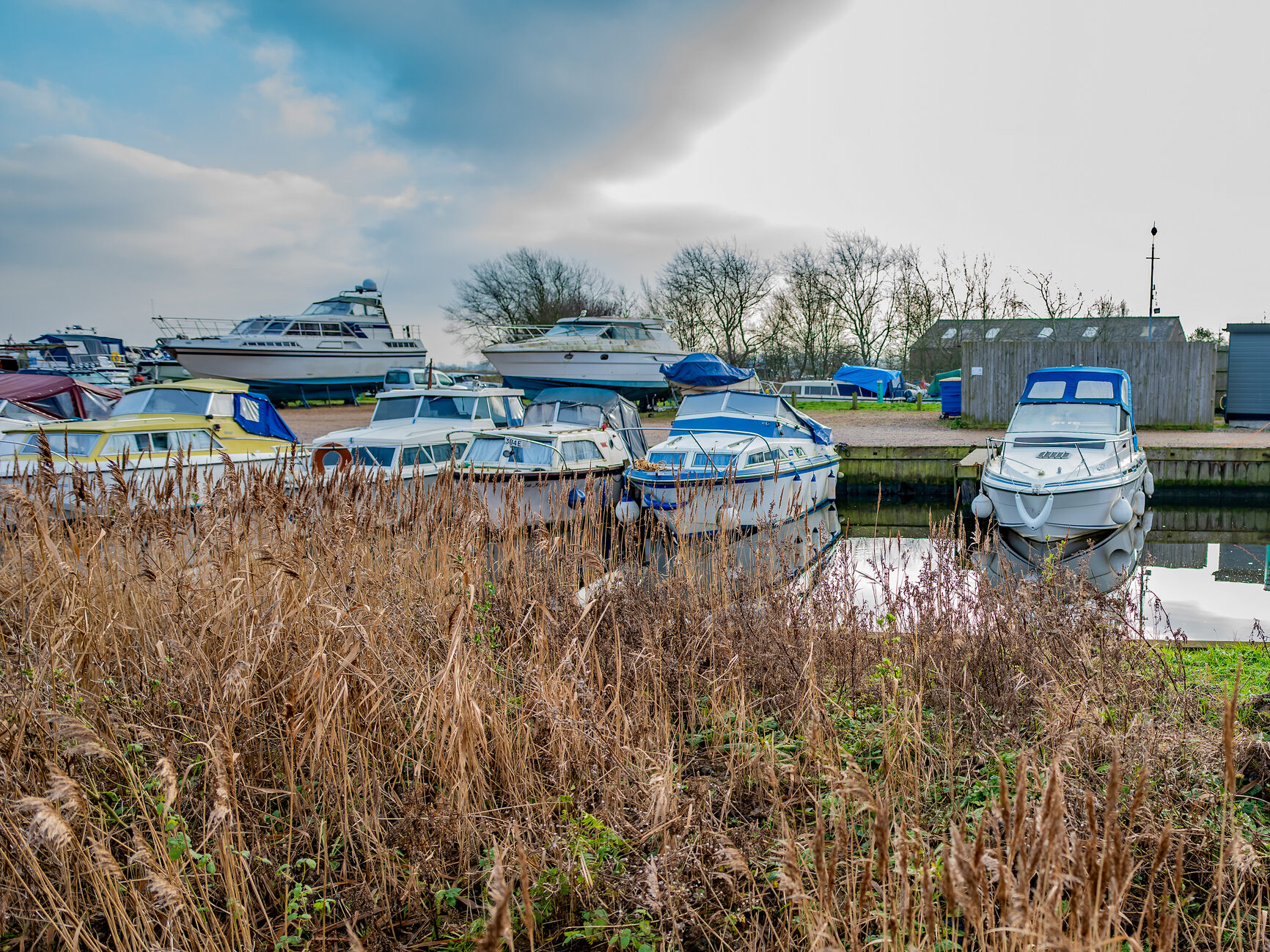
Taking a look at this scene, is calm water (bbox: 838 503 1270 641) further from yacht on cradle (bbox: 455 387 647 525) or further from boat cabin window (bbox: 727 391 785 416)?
yacht on cradle (bbox: 455 387 647 525)

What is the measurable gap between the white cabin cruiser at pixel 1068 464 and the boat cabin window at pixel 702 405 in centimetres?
428

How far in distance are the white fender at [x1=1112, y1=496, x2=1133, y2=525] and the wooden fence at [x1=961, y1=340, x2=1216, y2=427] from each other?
37.5 ft

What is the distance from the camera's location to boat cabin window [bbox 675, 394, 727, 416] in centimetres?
1368

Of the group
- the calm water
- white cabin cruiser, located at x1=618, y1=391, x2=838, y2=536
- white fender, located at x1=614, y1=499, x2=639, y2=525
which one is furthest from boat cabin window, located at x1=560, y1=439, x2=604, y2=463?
the calm water

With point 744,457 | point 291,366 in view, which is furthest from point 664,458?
point 291,366

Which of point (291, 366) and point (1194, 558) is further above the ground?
point (291, 366)

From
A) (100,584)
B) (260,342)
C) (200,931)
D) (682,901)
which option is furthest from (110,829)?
(260,342)

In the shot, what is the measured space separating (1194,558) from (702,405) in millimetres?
7419

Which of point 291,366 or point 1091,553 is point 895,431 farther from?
point 291,366

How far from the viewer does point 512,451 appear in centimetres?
1114

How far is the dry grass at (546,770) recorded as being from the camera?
5.99ft

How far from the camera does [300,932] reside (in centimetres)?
223

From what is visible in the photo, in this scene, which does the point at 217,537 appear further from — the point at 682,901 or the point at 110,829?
the point at 682,901

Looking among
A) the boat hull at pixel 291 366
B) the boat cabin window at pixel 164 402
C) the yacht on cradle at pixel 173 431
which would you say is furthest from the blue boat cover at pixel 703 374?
the boat hull at pixel 291 366
